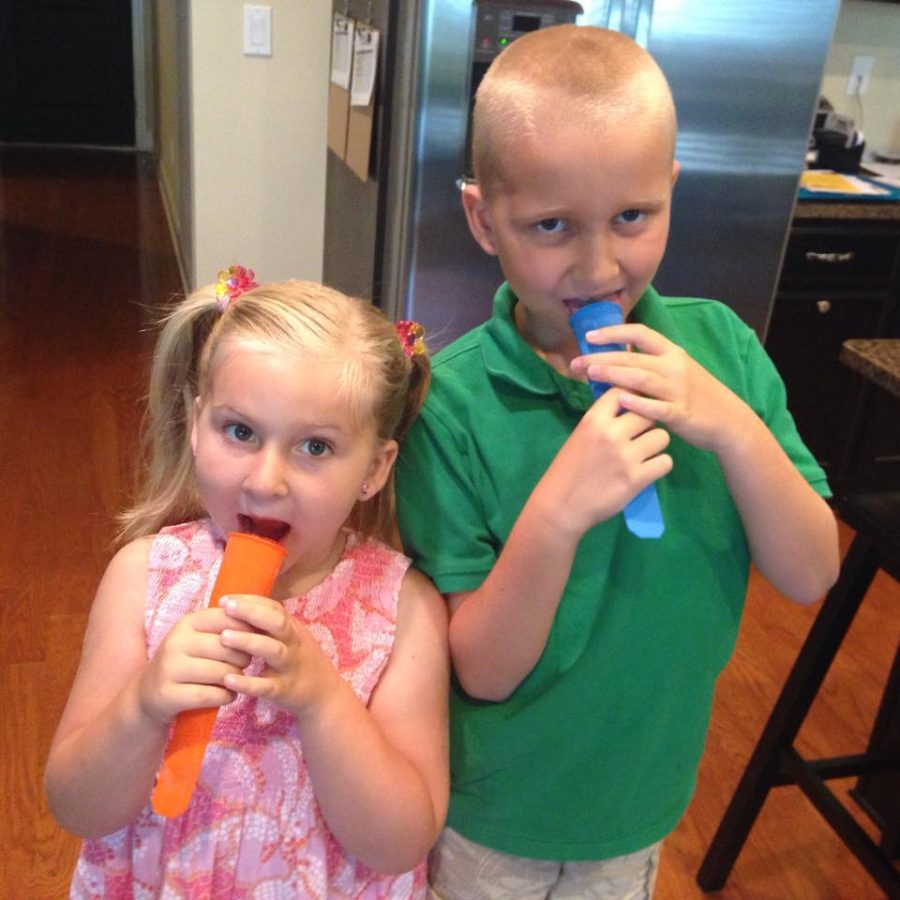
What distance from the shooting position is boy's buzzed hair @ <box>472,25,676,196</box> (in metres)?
0.73

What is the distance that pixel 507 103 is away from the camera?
2.49ft

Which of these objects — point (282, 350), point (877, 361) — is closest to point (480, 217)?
point (282, 350)

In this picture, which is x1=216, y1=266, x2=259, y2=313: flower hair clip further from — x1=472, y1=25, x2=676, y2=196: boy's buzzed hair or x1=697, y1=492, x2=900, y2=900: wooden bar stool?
x1=697, y1=492, x2=900, y2=900: wooden bar stool

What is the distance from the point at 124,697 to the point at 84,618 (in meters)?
1.58

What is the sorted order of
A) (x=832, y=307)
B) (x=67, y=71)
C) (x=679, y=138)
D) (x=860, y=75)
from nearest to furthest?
(x=679, y=138) < (x=832, y=307) < (x=860, y=75) < (x=67, y=71)

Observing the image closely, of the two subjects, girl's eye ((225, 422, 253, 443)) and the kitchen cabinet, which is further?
the kitchen cabinet

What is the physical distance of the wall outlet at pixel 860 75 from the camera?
325 cm

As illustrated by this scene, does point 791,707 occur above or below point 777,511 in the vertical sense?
below

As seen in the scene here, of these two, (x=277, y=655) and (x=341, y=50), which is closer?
(x=277, y=655)

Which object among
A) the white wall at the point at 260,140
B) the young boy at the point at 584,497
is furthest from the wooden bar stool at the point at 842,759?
the white wall at the point at 260,140

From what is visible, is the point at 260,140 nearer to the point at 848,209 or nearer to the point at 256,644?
the point at 848,209

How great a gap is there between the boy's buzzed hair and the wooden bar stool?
3.01ft

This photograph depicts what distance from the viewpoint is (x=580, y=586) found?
2.82 ft

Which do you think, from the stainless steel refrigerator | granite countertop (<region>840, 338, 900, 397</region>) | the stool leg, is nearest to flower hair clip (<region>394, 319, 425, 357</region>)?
granite countertop (<region>840, 338, 900, 397</region>)
